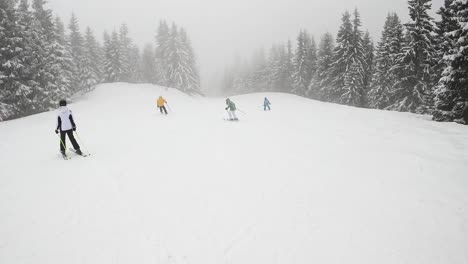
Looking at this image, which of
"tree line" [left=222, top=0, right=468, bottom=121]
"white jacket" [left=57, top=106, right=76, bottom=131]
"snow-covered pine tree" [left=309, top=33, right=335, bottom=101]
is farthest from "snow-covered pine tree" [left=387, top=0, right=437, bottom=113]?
"white jacket" [left=57, top=106, right=76, bottom=131]

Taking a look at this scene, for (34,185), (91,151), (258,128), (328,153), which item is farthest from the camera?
(258,128)

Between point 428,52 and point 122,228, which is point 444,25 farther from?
point 122,228

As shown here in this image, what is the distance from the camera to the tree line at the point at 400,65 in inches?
602

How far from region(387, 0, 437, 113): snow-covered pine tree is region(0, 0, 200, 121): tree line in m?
36.6

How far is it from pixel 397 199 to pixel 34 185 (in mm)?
8669

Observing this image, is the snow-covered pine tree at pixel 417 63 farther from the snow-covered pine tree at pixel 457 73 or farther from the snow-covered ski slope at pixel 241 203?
the snow-covered ski slope at pixel 241 203

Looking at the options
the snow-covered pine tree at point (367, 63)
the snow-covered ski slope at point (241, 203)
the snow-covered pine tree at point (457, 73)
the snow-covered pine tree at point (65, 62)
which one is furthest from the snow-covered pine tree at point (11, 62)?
the snow-covered pine tree at point (367, 63)

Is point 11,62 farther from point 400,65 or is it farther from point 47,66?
point 400,65

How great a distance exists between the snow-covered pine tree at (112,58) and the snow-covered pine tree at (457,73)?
181ft

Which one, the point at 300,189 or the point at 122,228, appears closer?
the point at 122,228

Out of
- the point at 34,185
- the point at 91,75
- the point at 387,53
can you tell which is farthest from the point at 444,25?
the point at 91,75

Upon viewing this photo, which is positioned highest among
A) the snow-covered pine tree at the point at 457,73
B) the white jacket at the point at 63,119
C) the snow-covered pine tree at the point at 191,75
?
the snow-covered pine tree at the point at 191,75

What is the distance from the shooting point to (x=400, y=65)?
83.0ft

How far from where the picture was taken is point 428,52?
23812 millimetres
